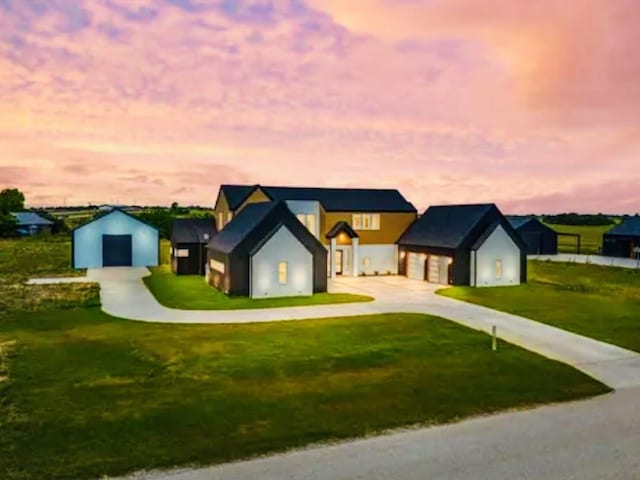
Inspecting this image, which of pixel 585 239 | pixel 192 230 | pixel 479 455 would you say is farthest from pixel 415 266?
pixel 585 239

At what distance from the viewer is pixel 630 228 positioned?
182ft

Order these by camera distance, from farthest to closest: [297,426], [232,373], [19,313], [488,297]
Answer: [488,297] < [19,313] < [232,373] < [297,426]

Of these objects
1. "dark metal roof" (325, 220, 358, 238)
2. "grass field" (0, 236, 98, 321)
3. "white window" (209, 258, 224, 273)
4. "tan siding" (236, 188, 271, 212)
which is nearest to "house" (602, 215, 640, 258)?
"dark metal roof" (325, 220, 358, 238)

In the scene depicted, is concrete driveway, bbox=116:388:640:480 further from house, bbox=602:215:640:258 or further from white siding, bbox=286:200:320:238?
house, bbox=602:215:640:258

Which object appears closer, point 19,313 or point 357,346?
point 357,346

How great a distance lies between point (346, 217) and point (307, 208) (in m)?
3.18

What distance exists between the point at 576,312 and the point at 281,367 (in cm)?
1513

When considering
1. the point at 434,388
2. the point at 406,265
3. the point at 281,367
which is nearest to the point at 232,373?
the point at 281,367

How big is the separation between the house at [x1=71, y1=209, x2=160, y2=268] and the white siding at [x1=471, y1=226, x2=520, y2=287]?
27110 millimetres

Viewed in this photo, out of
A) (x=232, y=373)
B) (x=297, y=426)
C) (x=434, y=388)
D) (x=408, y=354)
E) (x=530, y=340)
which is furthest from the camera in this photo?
(x=530, y=340)

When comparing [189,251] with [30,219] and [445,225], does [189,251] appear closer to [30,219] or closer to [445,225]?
[445,225]

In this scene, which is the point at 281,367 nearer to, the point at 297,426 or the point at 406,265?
the point at 297,426

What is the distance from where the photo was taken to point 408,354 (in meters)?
16.7

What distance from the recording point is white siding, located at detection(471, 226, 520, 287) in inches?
1346
